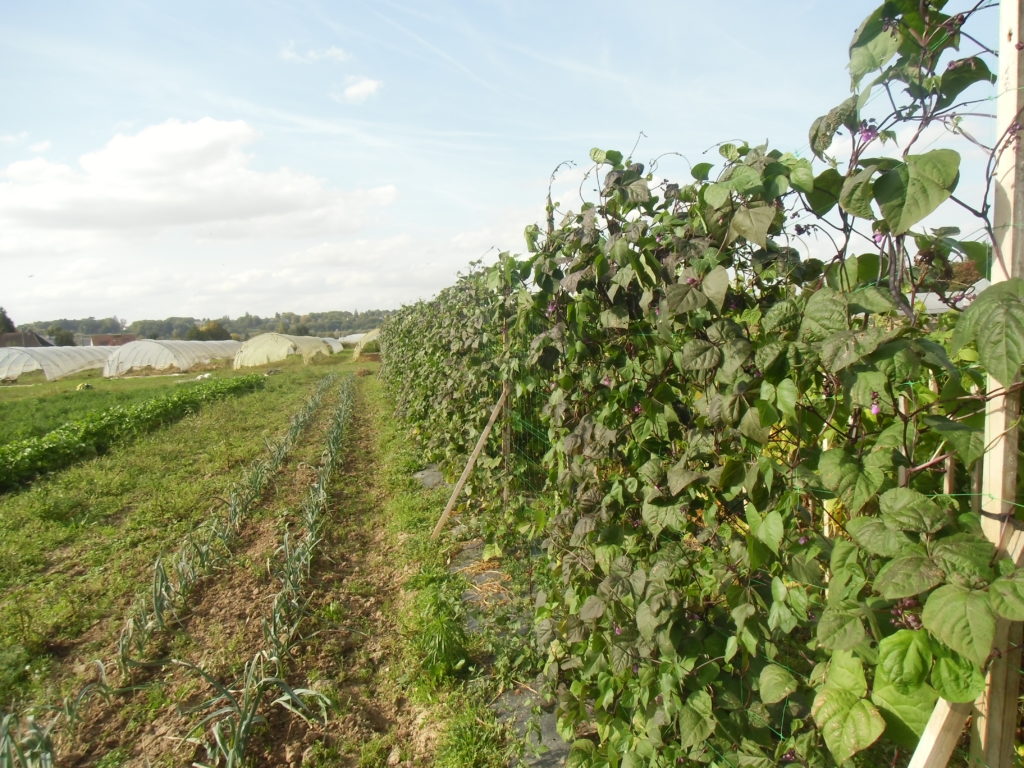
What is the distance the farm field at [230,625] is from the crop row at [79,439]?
3.54 ft

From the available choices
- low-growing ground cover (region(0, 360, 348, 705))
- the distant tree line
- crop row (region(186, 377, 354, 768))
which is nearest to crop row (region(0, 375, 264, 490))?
low-growing ground cover (region(0, 360, 348, 705))

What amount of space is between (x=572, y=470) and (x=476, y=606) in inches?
67.3

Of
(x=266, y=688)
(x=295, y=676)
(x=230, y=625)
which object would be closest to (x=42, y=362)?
(x=230, y=625)

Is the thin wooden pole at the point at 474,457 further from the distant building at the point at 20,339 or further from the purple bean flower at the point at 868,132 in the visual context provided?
the distant building at the point at 20,339

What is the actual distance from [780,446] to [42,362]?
129 ft

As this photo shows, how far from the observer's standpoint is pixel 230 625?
12.5ft

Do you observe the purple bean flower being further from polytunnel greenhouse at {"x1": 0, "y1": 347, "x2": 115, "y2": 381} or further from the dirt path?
polytunnel greenhouse at {"x1": 0, "y1": 347, "x2": 115, "y2": 381}

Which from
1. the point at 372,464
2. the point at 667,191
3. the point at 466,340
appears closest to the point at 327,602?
the point at 466,340

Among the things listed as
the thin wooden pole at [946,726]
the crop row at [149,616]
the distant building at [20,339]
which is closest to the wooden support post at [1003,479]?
the thin wooden pole at [946,726]

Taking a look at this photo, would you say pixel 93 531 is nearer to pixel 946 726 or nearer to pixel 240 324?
pixel 946 726

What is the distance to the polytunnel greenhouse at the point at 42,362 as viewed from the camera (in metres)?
32.1

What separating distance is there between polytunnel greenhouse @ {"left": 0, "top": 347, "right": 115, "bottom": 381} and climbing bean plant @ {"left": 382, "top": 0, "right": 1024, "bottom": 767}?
37698mm

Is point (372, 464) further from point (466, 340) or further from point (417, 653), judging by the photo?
point (417, 653)

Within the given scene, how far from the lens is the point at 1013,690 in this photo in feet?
3.85
